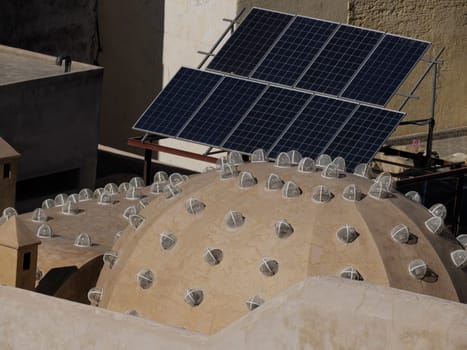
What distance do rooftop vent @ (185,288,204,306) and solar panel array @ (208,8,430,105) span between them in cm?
1510

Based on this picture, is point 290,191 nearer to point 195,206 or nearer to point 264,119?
point 195,206

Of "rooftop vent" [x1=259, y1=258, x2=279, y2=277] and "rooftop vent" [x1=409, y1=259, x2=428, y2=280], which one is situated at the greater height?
"rooftop vent" [x1=409, y1=259, x2=428, y2=280]

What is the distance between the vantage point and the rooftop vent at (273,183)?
20141 millimetres

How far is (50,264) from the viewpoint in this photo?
22.2m

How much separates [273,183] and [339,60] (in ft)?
51.5

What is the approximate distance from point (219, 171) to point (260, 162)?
27.7 inches

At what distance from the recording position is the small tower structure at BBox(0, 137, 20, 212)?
2572 centimetres

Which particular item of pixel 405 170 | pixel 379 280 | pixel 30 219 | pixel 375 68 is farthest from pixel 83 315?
pixel 405 170

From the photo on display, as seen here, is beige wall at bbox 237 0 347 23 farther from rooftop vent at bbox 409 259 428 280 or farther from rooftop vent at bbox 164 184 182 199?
rooftop vent at bbox 409 259 428 280

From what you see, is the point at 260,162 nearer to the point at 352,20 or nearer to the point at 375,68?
the point at 375,68

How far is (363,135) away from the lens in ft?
106

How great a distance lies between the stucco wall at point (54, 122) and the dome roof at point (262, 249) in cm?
1493

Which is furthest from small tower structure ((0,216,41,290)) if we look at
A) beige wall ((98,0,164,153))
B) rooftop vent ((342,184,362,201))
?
beige wall ((98,0,164,153))

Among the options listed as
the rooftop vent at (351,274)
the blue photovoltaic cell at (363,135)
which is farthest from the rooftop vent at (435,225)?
the blue photovoltaic cell at (363,135)
